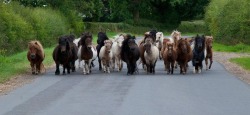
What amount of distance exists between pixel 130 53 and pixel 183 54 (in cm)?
211

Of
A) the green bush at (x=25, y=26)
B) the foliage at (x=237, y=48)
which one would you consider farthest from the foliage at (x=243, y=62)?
the green bush at (x=25, y=26)

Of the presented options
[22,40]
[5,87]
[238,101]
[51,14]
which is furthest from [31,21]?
[238,101]

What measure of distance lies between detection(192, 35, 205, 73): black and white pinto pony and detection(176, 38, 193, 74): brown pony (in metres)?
0.32

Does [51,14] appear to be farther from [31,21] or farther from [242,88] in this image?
[242,88]

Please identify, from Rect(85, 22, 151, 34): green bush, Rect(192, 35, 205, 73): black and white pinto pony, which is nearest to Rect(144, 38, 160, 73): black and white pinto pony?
Rect(192, 35, 205, 73): black and white pinto pony

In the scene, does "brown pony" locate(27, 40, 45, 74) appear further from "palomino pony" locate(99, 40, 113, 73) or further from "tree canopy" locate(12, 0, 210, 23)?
"tree canopy" locate(12, 0, 210, 23)

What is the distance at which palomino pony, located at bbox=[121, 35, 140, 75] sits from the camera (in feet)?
80.6

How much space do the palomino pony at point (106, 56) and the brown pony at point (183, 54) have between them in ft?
9.19

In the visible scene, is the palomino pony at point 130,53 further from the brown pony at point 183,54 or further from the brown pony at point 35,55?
the brown pony at point 35,55

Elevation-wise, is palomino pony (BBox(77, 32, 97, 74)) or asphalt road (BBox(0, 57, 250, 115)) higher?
palomino pony (BBox(77, 32, 97, 74))

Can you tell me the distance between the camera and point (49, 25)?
50531 mm

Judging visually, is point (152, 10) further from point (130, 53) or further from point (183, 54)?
point (130, 53)

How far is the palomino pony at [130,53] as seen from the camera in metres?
24.6

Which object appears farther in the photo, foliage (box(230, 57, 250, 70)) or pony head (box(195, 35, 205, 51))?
foliage (box(230, 57, 250, 70))
